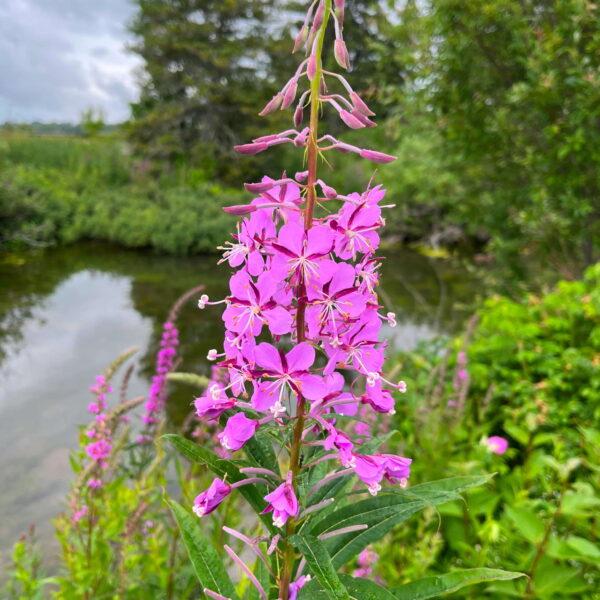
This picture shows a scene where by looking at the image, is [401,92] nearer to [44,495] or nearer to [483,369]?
[483,369]

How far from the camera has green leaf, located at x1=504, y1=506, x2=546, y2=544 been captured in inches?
80.8

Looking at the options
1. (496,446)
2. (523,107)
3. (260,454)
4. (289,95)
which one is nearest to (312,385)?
(260,454)

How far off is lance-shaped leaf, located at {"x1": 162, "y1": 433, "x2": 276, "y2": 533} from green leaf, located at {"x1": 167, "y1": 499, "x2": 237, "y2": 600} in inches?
4.7

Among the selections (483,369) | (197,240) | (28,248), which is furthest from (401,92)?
(28,248)

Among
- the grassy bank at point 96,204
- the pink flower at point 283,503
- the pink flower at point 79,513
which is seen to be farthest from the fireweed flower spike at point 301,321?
the grassy bank at point 96,204

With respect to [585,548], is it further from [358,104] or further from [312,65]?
[312,65]

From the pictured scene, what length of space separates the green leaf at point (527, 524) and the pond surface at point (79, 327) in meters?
3.29

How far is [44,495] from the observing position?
4.28 meters

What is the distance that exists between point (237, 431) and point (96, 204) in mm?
15094

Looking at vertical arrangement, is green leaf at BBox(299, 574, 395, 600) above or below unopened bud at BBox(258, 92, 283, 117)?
below

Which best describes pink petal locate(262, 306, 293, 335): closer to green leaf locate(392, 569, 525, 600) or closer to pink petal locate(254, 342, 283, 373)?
pink petal locate(254, 342, 283, 373)

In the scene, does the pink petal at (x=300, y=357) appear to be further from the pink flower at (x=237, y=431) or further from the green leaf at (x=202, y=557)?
the green leaf at (x=202, y=557)

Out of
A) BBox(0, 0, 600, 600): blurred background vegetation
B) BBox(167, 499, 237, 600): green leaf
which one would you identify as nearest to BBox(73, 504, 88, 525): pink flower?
BBox(0, 0, 600, 600): blurred background vegetation

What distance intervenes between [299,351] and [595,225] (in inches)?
251
